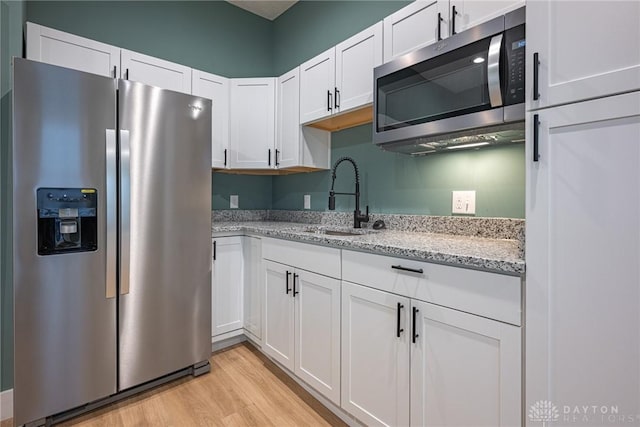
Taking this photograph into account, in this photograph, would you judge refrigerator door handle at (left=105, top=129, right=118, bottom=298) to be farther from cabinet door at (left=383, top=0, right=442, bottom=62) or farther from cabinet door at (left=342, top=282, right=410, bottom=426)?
cabinet door at (left=383, top=0, right=442, bottom=62)

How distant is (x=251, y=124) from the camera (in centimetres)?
261

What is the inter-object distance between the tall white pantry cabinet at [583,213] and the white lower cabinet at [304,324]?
861 mm

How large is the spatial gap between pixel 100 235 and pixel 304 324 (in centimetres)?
117

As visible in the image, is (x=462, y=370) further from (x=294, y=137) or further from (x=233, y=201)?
(x=233, y=201)

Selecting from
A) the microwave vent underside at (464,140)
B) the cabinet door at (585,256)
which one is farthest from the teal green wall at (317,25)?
the cabinet door at (585,256)

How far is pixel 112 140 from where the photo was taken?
1.58 m

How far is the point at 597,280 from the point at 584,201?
0.22 m

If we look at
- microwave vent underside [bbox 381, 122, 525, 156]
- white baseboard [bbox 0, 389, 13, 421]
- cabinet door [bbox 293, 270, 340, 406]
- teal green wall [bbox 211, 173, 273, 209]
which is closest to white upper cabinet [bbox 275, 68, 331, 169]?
teal green wall [bbox 211, 173, 273, 209]

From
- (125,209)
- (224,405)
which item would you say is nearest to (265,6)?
(125,209)

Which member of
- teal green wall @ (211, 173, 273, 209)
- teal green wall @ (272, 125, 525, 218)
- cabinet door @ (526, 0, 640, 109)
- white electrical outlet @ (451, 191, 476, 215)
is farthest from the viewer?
teal green wall @ (211, 173, 273, 209)

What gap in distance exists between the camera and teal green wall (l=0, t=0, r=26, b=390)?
160 centimetres

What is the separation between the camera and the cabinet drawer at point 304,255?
155cm

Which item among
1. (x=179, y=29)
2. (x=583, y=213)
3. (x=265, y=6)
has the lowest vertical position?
(x=583, y=213)

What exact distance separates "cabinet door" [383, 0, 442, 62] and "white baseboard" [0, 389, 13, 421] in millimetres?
2732
